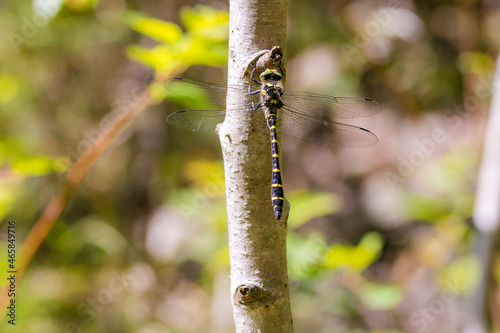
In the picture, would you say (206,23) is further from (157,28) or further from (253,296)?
(253,296)

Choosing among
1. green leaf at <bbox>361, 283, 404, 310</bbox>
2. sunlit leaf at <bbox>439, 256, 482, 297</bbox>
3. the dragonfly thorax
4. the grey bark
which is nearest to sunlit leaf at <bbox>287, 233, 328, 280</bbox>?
green leaf at <bbox>361, 283, 404, 310</bbox>

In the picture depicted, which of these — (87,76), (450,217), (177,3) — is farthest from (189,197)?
(87,76)

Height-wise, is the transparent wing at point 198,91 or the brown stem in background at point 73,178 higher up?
the transparent wing at point 198,91

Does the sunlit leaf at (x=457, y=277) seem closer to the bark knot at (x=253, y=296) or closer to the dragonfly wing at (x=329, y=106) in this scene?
the dragonfly wing at (x=329, y=106)

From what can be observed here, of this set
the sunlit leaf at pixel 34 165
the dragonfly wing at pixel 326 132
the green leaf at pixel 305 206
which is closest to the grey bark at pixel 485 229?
the dragonfly wing at pixel 326 132

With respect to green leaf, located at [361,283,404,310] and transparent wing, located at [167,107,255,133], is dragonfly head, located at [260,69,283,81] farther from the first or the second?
green leaf, located at [361,283,404,310]

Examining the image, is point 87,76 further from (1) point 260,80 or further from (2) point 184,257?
(1) point 260,80
